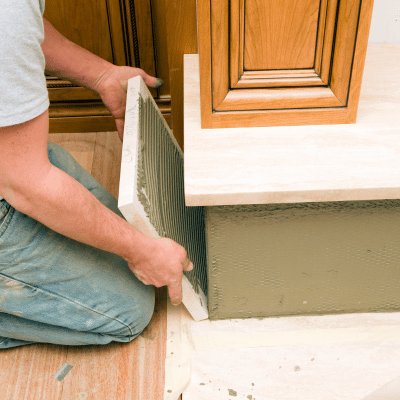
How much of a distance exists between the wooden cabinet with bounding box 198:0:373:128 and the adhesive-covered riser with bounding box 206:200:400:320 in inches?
7.3

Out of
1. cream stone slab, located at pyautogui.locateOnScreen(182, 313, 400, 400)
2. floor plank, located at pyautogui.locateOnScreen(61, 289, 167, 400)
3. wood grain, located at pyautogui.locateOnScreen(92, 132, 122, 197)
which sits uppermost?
wood grain, located at pyautogui.locateOnScreen(92, 132, 122, 197)

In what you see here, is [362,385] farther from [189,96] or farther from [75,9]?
[75,9]

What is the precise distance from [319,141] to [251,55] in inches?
8.0

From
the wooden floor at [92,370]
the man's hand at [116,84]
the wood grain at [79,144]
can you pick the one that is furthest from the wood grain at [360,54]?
the wood grain at [79,144]

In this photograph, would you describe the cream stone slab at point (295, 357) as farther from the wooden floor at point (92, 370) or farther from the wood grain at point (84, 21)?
the wood grain at point (84, 21)

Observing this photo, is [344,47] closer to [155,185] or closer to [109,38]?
[155,185]

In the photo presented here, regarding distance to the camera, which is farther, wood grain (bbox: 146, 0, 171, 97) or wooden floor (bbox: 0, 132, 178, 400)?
wood grain (bbox: 146, 0, 171, 97)

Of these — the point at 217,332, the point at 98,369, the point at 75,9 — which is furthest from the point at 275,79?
the point at 75,9

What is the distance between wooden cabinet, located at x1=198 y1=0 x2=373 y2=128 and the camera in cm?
69

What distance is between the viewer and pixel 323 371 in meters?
0.87

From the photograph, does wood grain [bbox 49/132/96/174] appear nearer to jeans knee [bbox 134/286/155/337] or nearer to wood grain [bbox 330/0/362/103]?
jeans knee [bbox 134/286/155/337]

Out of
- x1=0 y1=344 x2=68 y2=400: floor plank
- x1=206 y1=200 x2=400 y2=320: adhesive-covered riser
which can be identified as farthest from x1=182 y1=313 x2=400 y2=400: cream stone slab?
x1=0 y1=344 x2=68 y2=400: floor plank

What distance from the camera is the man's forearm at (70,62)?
3.20ft

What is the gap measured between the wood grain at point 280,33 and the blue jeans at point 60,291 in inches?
20.3
